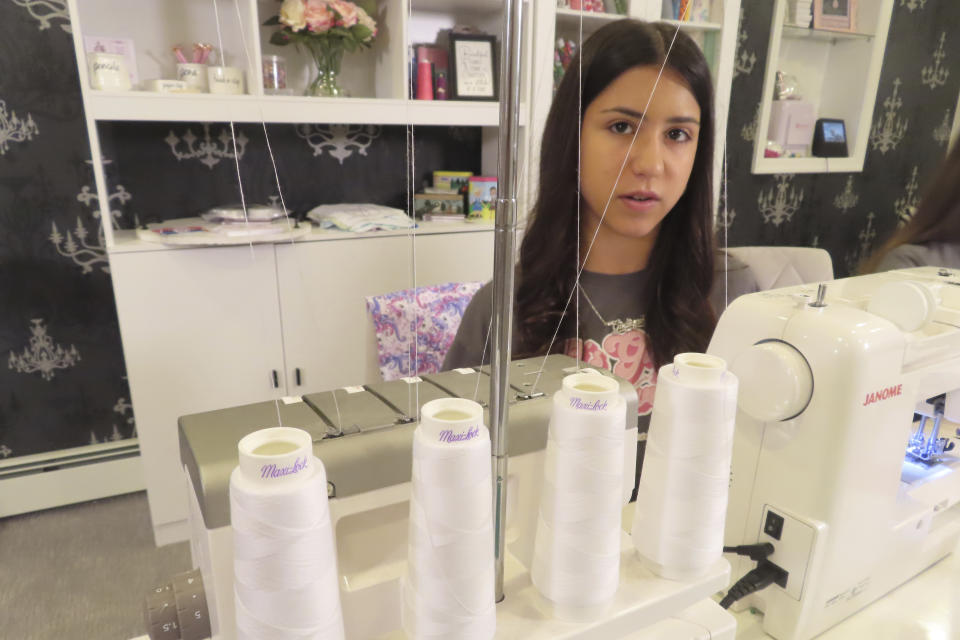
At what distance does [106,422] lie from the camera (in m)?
2.12

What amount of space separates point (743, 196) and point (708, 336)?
2.03 metres

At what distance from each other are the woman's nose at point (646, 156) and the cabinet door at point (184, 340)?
1.18 meters

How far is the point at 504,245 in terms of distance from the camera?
1.30 ft

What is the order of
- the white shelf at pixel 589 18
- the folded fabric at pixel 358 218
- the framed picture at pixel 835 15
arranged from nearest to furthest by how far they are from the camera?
the folded fabric at pixel 358 218 < the white shelf at pixel 589 18 < the framed picture at pixel 835 15


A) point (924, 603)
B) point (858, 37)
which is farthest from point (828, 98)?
point (924, 603)

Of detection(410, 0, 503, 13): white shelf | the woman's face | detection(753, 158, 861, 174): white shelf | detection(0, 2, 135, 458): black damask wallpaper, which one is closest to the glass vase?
detection(410, 0, 503, 13): white shelf

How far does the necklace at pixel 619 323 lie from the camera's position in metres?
1.15

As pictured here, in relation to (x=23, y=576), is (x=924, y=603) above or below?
above

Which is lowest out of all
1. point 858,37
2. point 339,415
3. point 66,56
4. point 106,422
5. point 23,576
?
point 23,576

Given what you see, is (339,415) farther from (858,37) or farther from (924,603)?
(858,37)

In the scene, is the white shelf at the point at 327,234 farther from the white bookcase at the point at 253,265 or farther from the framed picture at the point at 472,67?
the framed picture at the point at 472,67

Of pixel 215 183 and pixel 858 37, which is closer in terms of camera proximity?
pixel 215 183

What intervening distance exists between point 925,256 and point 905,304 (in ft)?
3.27

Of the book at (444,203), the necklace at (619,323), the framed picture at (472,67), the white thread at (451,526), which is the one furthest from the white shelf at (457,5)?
the white thread at (451,526)
